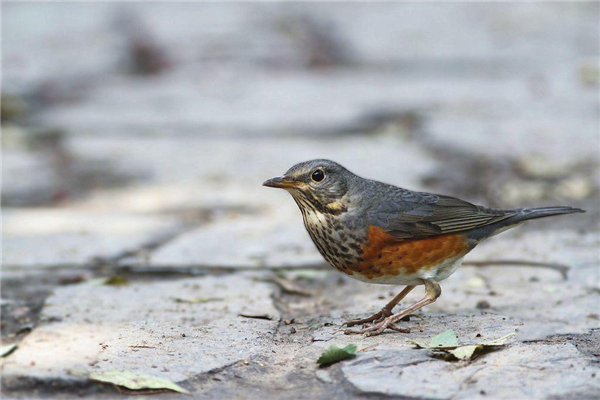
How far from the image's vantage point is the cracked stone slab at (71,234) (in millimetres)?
5051

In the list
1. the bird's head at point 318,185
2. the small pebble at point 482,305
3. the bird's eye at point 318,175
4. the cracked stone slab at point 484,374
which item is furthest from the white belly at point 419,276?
the cracked stone slab at point 484,374

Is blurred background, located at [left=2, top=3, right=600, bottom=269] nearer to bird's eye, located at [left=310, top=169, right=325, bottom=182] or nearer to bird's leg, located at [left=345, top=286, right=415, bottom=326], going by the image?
bird's eye, located at [left=310, top=169, right=325, bottom=182]

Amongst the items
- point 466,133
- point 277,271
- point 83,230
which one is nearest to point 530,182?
point 466,133

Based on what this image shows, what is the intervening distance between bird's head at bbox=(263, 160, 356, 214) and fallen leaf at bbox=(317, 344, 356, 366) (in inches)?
39.0

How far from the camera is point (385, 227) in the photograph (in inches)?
156

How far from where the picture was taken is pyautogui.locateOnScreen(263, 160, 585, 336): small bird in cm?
389

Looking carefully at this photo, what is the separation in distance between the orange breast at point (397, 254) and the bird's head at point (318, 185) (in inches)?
10.2

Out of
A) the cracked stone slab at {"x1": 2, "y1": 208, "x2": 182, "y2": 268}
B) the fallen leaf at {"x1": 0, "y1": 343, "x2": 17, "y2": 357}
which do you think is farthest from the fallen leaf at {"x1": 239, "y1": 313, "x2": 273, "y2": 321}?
the cracked stone slab at {"x1": 2, "y1": 208, "x2": 182, "y2": 268}

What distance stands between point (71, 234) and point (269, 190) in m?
1.69

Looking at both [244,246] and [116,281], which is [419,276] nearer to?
[244,246]

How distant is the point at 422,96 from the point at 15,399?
7.07 meters

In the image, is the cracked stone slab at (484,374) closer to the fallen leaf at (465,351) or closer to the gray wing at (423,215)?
the fallen leaf at (465,351)

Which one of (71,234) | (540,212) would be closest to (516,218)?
(540,212)

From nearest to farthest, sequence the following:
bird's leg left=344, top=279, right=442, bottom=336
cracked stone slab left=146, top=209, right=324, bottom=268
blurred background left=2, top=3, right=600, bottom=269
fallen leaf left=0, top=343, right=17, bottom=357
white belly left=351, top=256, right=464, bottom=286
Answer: fallen leaf left=0, top=343, right=17, bottom=357
bird's leg left=344, top=279, right=442, bottom=336
white belly left=351, top=256, right=464, bottom=286
cracked stone slab left=146, top=209, right=324, bottom=268
blurred background left=2, top=3, right=600, bottom=269
